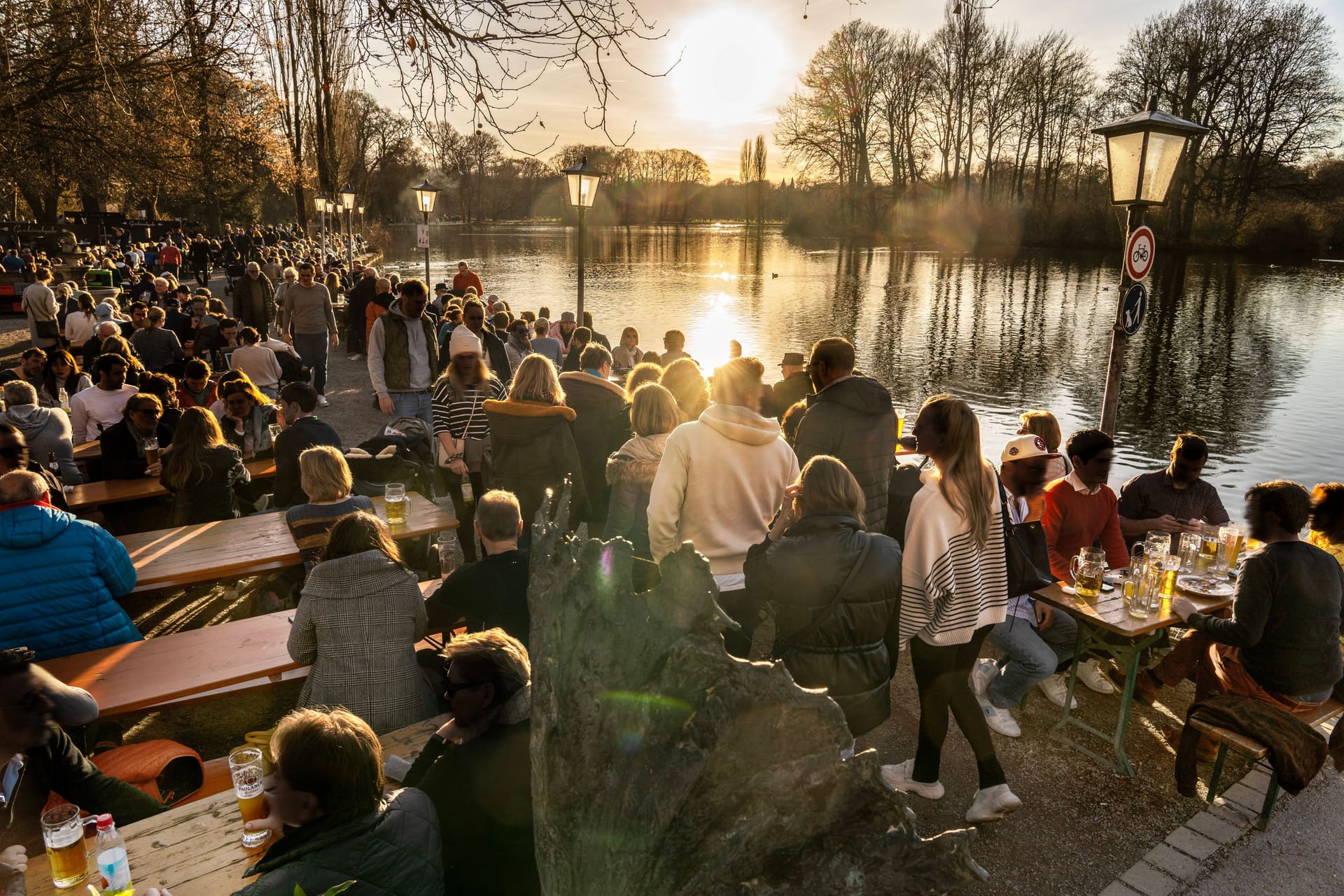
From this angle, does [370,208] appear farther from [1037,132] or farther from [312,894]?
[312,894]

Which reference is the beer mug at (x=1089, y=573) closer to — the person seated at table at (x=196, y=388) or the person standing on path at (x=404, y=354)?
the person standing on path at (x=404, y=354)

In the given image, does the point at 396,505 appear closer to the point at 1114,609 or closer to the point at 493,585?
the point at 493,585

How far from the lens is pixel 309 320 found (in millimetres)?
11125

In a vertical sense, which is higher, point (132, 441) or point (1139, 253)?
point (1139, 253)

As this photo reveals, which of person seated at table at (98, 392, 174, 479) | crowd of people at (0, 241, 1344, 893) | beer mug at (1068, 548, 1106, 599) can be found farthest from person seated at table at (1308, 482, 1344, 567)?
person seated at table at (98, 392, 174, 479)

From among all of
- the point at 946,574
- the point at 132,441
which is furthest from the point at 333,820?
the point at 132,441

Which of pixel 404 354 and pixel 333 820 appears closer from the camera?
pixel 333 820

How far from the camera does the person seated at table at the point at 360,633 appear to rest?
10.5ft

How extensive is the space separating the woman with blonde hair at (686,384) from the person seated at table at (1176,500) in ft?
9.87

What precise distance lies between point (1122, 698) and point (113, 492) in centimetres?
698

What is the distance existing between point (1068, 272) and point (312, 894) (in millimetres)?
42484

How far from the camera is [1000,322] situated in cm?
2497

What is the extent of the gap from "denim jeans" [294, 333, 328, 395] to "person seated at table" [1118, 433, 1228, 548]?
10.3 m

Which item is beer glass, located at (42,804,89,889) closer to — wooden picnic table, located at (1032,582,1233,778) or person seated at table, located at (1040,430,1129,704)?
wooden picnic table, located at (1032,582,1233,778)
